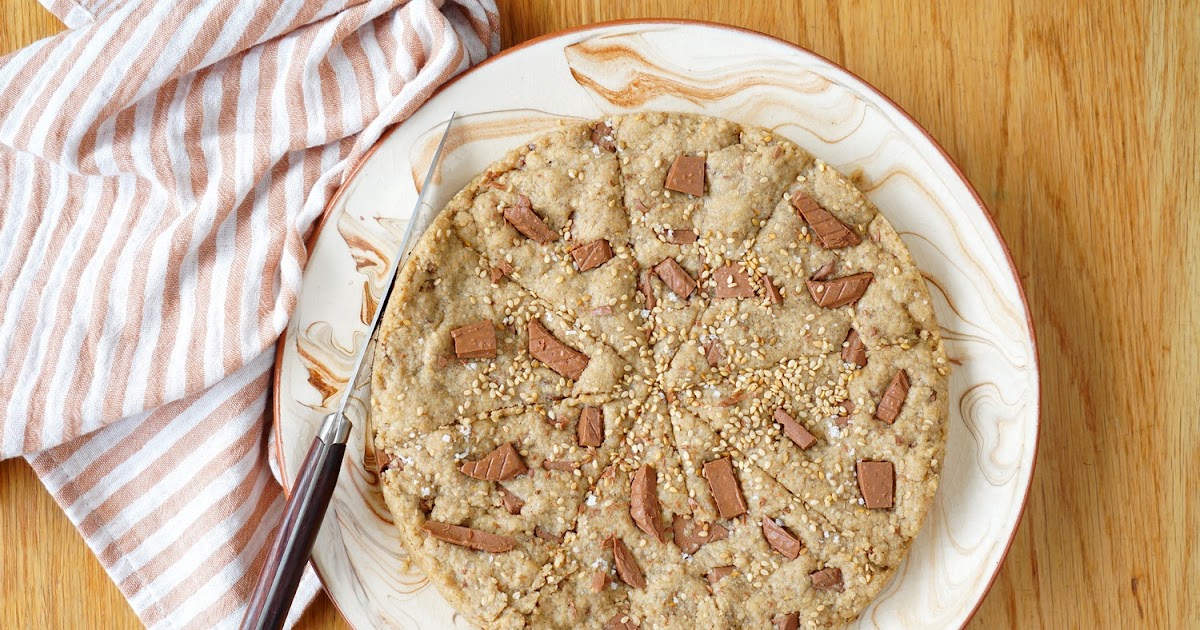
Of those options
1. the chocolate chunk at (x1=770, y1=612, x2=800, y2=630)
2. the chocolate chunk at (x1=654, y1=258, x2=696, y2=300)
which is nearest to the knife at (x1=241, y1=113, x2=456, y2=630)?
the chocolate chunk at (x1=654, y1=258, x2=696, y2=300)

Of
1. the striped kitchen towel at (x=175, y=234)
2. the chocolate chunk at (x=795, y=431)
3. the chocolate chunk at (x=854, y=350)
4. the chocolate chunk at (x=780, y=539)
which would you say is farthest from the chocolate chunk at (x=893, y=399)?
the striped kitchen towel at (x=175, y=234)

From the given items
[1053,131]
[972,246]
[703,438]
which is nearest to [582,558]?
[703,438]

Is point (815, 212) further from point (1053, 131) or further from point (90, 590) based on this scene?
point (90, 590)

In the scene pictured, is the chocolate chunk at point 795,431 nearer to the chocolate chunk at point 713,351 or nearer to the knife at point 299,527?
the chocolate chunk at point 713,351

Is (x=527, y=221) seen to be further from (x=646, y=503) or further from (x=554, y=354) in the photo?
(x=646, y=503)

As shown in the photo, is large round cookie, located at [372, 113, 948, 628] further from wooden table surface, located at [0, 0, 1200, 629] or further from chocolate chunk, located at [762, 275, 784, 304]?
wooden table surface, located at [0, 0, 1200, 629]

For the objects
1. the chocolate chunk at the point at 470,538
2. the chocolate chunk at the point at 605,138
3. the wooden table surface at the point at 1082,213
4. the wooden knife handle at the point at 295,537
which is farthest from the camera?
the wooden table surface at the point at 1082,213
